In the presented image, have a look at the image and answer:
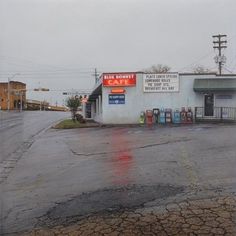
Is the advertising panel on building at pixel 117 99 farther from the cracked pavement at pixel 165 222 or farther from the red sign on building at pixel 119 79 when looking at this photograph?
the cracked pavement at pixel 165 222

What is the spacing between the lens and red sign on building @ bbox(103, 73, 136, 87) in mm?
32406

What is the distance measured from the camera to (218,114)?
3231 cm

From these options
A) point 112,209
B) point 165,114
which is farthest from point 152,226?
point 165,114

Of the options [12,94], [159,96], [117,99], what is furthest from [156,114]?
[12,94]

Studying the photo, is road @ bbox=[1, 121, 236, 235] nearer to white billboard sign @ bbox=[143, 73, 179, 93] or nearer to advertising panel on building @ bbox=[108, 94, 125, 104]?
advertising panel on building @ bbox=[108, 94, 125, 104]

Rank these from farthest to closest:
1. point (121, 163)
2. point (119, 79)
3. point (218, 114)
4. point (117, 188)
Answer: point (119, 79) → point (218, 114) → point (121, 163) → point (117, 188)

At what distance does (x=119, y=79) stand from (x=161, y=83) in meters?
2.97

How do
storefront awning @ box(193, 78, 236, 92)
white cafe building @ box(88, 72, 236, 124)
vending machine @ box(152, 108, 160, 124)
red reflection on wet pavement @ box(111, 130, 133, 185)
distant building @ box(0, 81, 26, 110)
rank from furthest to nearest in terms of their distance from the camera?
distant building @ box(0, 81, 26, 110) → white cafe building @ box(88, 72, 236, 124) → vending machine @ box(152, 108, 160, 124) → storefront awning @ box(193, 78, 236, 92) → red reflection on wet pavement @ box(111, 130, 133, 185)

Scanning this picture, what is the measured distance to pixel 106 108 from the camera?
3250 cm

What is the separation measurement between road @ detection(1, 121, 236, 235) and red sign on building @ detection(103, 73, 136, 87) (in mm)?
16729

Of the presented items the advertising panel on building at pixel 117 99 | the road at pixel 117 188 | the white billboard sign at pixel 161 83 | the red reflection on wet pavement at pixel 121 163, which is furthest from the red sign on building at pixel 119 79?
the road at pixel 117 188

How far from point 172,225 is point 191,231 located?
36 cm

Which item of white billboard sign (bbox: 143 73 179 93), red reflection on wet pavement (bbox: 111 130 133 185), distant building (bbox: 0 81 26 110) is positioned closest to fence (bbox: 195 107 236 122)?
white billboard sign (bbox: 143 73 179 93)

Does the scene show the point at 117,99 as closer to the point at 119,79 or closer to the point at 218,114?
the point at 119,79
